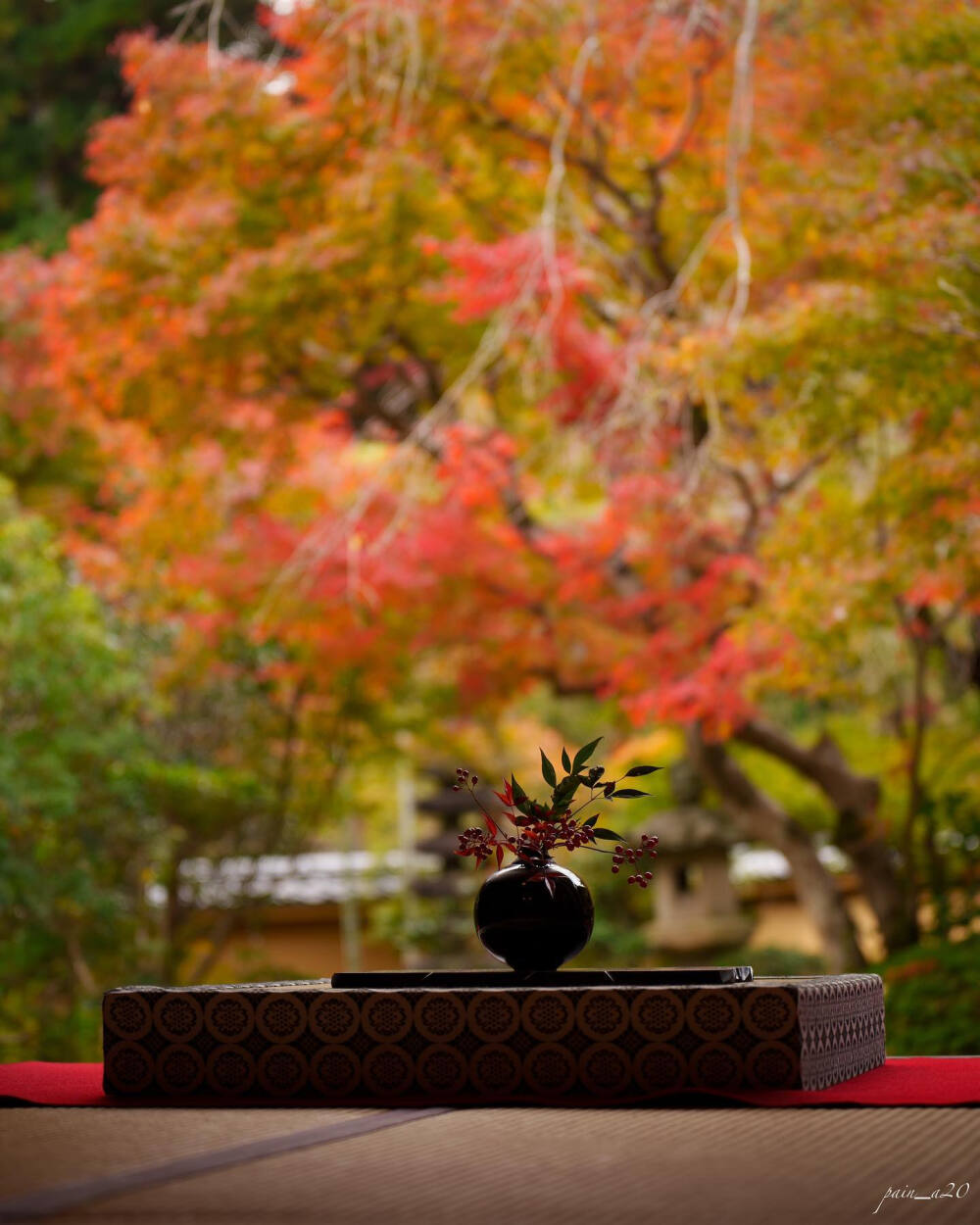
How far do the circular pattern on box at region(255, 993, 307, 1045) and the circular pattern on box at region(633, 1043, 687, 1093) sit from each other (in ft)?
1.75

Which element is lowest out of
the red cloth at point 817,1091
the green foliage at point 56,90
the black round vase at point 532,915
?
the red cloth at point 817,1091

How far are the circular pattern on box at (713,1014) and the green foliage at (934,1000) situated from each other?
11.4 feet

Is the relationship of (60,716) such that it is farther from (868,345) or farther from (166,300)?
(868,345)

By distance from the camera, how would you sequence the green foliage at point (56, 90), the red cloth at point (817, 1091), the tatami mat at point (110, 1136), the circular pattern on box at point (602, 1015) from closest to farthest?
1. the tatami mat at point (110, 1136)
2. the red cloth at point (817, 1091)
3. the circular pattern on box at point (602, 1015)
4. the green foliage at point (56, 90)

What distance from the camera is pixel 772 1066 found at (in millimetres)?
2150

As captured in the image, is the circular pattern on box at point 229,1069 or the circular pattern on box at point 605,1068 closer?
the circular pattern on box at point 605,1068

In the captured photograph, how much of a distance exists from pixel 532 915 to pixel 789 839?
435 centimetres

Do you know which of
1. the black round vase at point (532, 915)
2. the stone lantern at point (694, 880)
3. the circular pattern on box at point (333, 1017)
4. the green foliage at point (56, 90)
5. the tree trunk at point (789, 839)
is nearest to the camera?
the circular pattern on box at point (333, 1017)

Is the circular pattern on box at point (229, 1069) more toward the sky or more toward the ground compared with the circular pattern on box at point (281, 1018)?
more toward the ground

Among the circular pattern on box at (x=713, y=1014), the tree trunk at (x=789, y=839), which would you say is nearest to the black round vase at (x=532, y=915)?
the circular pattern on box at (x=713, y=1014)

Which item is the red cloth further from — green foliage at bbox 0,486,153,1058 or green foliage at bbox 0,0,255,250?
green foliage at bbox 0,0,255,250

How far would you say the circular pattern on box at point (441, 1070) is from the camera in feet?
7.38

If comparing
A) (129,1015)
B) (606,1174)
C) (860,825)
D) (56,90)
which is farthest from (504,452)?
(56,90)

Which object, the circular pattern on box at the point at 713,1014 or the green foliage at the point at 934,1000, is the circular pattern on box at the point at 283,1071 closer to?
the circular pattern on box at the point at 713,1014
